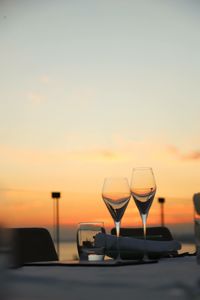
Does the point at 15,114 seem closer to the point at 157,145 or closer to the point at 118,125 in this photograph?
the point at 118,125

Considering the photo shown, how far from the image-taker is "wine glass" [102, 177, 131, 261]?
1.32 metres

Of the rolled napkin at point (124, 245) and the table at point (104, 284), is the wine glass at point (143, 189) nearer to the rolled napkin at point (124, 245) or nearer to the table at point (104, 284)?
the rolled napkin at point (124, 245)

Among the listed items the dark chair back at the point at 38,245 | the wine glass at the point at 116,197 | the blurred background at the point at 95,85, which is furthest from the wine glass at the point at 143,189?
the blurred background at the point at 95,85

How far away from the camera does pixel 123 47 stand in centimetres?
692

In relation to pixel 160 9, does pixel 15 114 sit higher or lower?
lower

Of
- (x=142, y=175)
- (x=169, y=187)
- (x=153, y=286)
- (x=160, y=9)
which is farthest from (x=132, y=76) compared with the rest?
(x=153, y=286)

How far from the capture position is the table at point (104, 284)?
0.72m

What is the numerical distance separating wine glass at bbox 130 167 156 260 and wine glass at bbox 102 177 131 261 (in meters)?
0.02

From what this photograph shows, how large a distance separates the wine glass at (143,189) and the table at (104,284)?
0.95 ft

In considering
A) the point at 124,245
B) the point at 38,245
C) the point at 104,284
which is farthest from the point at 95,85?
the point at 104,284

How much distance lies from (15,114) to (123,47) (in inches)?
58.3

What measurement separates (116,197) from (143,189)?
7 centimetres

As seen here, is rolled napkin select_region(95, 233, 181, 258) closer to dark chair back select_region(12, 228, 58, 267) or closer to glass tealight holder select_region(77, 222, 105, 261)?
glass tealight holder select_region(77, 222, 105, 261)

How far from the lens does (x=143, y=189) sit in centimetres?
136
